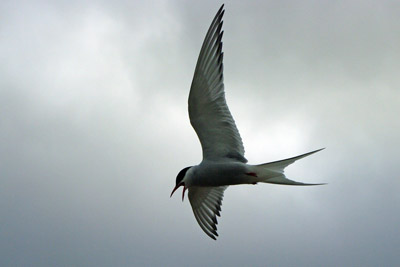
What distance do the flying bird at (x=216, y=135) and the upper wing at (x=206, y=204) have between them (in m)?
0.93

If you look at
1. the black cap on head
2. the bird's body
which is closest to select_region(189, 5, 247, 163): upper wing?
the bird's body

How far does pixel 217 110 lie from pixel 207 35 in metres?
1.38

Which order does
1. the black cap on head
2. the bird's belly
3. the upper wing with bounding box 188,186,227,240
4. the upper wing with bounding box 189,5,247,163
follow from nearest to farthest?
the upper wing with bounding box 189,5,247,163 → the bird's belly → the black cap on head → the upper wing with bounding box 188,186,227,240

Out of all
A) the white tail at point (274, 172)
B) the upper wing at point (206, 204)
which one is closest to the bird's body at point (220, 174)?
the white tail at point (274, 172)

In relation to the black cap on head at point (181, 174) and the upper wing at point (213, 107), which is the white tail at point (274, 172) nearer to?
the upper wing at point (213, 107)

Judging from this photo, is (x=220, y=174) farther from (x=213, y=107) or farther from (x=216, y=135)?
(x=213, y=107)

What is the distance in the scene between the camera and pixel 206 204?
522 inches

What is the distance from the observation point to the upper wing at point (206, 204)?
13.1 m

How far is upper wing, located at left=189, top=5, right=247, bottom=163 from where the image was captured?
436 inches

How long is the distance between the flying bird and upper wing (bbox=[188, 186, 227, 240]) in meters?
0.93

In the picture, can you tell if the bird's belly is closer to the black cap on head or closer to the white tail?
the white tail

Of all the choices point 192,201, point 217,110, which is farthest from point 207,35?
point 192,201

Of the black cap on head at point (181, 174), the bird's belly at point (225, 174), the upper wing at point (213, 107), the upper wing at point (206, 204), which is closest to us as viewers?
the upper wing at point (213, 107)

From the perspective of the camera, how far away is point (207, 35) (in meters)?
11.0
